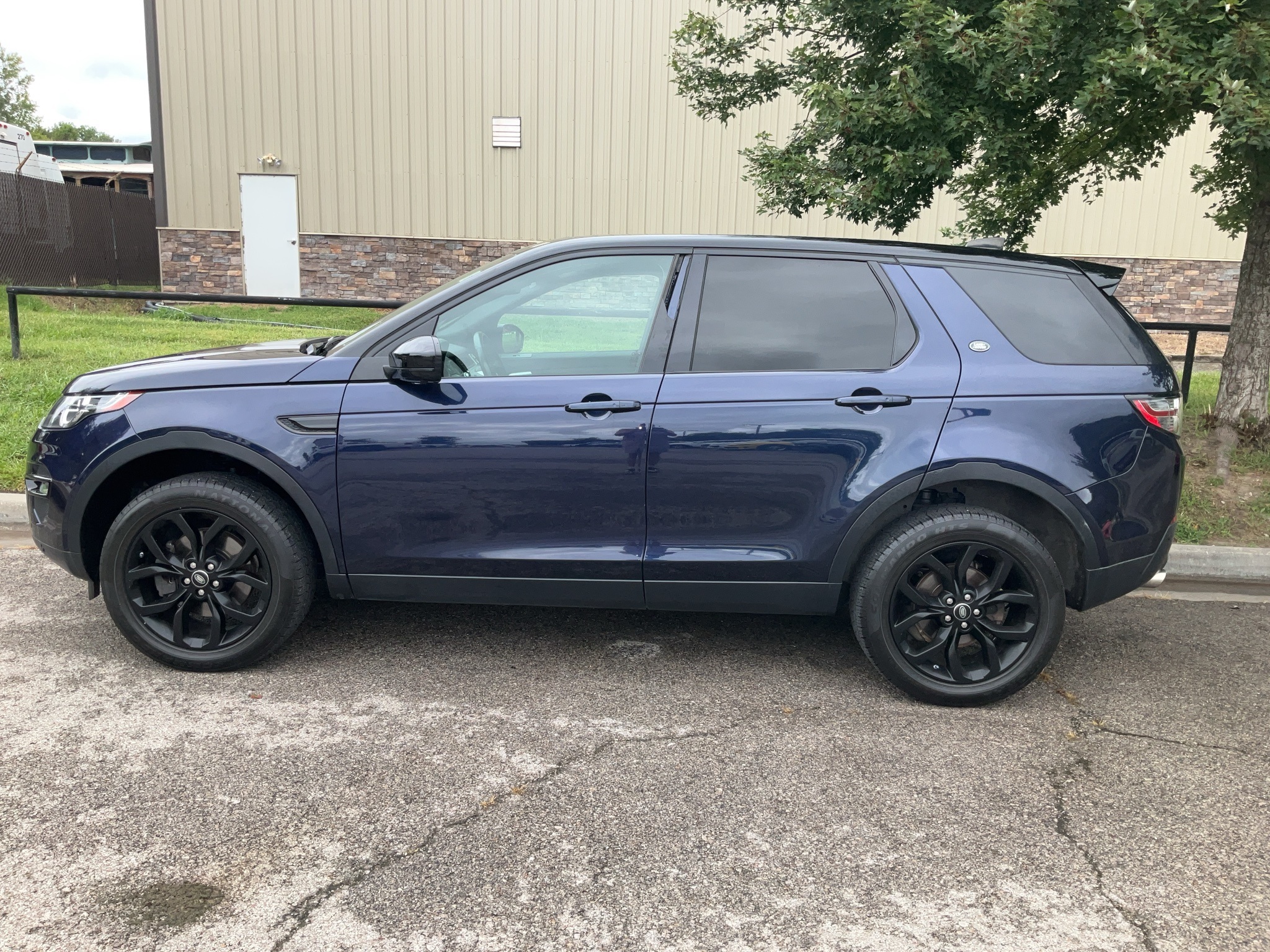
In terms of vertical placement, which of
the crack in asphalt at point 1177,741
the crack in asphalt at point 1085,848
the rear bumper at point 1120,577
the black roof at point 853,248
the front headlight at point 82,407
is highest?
the black roof at point 853,248

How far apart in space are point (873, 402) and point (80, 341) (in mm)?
8895

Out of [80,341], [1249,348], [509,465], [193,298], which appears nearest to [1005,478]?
[509,465]

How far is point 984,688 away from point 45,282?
18098mm

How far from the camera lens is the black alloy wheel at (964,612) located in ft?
12.0

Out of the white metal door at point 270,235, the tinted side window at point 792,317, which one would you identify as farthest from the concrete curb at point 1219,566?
the white metal door at point 270,235

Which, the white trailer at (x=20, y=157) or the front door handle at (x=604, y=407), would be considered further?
the white trailer at (x=20, y=157)

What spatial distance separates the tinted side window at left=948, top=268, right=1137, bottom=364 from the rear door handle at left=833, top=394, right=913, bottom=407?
1.61 ft

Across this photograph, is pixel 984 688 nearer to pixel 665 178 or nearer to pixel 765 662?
pixel 765 662

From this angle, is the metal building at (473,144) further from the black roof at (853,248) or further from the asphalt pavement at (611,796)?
the asphalt pavement at (611,796)

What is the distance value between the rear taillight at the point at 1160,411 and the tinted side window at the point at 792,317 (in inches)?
36.4

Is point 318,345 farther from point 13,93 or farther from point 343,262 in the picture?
point 13,93

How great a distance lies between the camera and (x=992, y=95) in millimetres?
5473

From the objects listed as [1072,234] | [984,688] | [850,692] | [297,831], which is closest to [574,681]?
[850,692]

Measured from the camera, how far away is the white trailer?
16.9 meters
